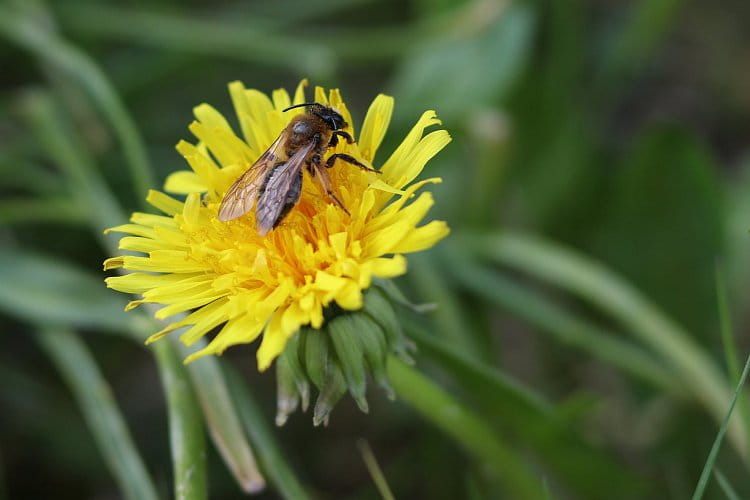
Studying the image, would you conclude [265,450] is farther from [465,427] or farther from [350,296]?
[350,296]

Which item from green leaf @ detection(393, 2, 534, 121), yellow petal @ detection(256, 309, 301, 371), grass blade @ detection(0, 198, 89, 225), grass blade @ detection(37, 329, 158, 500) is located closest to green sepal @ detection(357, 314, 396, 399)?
yellow petal @ detection(256, 309, 301, 371)

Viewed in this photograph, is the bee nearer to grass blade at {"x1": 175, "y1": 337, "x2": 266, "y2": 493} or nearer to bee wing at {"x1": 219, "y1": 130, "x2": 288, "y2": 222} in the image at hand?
bee wing at {"x1": 219, "y1": 130, "x2": 288, "y2": 222}

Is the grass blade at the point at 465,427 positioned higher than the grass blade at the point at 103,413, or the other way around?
the grass blade at the point at 103,413

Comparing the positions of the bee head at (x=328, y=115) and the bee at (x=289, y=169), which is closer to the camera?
the bee at (x=289, y=169)

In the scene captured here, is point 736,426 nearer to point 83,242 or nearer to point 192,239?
point 192,239

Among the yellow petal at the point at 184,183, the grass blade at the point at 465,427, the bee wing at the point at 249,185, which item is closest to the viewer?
the bee wing at the point at 249,185

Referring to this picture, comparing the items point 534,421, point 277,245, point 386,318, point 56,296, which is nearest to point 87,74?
point 56,296

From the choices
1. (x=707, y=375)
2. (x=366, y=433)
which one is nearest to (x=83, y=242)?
(x=366, y=433)

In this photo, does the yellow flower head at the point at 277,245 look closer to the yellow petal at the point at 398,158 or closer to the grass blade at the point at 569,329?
the yellow petal at the point at 398,158

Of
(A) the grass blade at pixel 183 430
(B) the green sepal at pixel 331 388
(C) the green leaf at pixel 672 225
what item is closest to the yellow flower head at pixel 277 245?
(B) the green sepal at pixel 331 388
